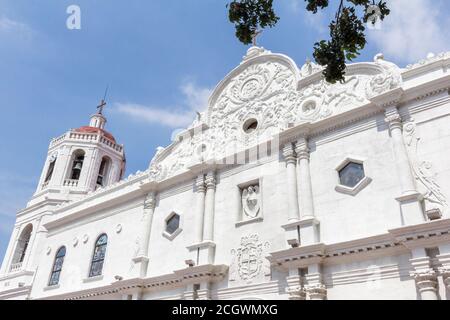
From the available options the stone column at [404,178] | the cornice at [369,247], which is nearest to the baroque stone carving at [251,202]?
the cornice at [369,247]

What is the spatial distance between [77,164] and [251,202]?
1455cm

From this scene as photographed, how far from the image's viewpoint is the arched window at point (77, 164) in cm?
2414

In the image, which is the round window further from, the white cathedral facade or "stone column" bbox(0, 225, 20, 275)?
"stone column" bbox(0, 225, 20, 275)

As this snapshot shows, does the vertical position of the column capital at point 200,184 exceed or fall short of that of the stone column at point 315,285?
it exceeds it

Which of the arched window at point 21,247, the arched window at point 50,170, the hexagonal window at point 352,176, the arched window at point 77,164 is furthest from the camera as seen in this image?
the arched window at point 50,170

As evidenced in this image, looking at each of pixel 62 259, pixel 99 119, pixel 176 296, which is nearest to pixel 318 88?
pixel 176 296

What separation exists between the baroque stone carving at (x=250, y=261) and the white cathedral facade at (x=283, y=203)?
0.13 ft

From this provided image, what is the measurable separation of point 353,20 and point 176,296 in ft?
34.9

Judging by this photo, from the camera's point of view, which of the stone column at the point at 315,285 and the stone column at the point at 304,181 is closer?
the stone column at the point at 315,285

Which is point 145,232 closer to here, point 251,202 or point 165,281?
point 165,281

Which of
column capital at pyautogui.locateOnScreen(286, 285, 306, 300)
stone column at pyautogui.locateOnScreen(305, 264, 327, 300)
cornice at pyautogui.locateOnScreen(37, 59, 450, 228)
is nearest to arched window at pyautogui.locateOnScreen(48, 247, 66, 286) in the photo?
cornice at pyautogui.locateOnScreen(37, 59, 450, 228)

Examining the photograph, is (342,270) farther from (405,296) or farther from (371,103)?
(371,103)

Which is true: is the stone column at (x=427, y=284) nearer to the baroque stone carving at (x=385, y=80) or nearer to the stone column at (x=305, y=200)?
the stone column at (x=305, y=200)
